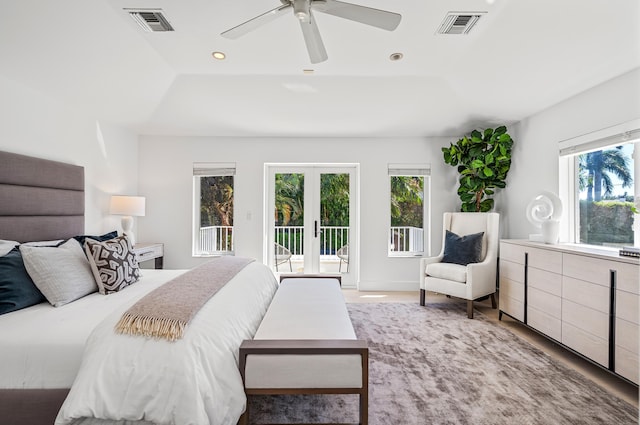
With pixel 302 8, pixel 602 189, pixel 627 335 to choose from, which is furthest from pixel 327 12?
pixel 602 189

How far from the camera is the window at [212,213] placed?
461 centimetres

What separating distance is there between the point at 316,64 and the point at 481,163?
250cm

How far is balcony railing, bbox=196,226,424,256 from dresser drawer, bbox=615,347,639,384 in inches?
108

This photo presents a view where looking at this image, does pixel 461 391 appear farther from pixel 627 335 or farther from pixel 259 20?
pixel 259 20

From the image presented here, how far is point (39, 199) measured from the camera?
2.70 m

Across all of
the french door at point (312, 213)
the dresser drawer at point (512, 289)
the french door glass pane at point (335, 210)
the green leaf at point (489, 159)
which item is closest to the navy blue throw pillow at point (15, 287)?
the french door at point (312, 213)

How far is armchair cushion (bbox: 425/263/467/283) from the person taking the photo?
11.3 feet

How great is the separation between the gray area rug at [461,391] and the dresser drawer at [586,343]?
0.18 meters

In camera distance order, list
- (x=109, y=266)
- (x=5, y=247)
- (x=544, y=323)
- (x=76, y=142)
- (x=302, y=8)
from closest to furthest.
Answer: (x=302, y=8) → (x=5, y=247) → (x=109, y=266) → (x=544, y=323) → (x=76, y=142)

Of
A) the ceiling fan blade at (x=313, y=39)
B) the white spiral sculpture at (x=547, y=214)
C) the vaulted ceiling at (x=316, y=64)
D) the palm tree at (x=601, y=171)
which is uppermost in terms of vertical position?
the vaulted ceiling at (x=316, y=64)

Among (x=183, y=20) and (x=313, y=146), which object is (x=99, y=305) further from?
(x=313, y=146)

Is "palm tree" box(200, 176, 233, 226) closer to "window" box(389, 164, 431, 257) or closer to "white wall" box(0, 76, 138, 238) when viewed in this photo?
"white wall" box(0, 76, 138, 238)

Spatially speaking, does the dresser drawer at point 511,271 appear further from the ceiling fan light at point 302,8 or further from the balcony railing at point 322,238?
the ceiling fan light at point 302,8

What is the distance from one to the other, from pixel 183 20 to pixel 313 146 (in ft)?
7.99
